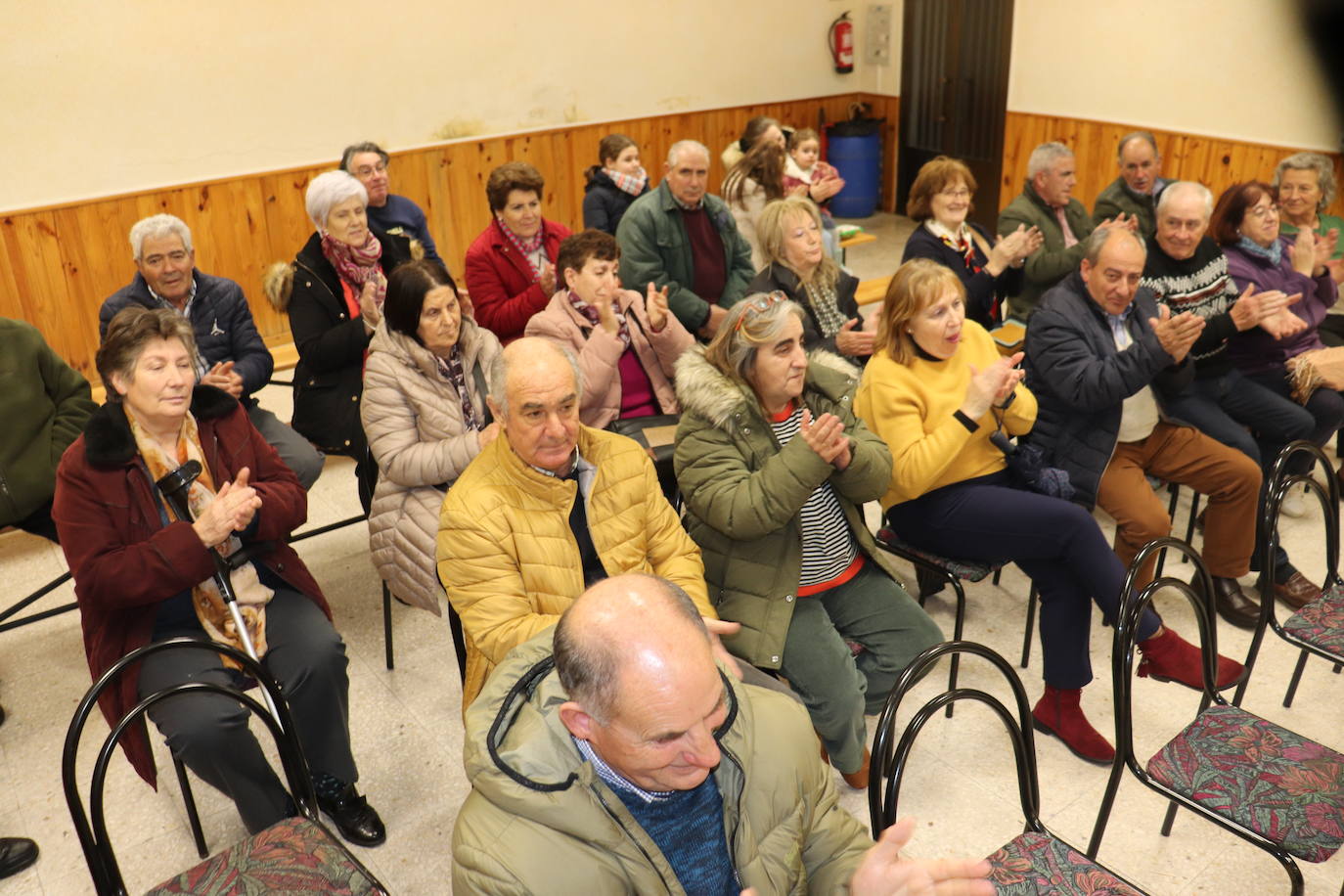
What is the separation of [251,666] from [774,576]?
120 cm

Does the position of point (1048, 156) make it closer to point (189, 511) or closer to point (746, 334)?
point (746, 334)

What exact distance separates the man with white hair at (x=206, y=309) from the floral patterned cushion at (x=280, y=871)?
5.85 ft

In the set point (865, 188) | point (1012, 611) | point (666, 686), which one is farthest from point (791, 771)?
point (865, 188)

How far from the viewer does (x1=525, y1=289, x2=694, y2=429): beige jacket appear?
3.33m

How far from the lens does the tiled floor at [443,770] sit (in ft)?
8.12

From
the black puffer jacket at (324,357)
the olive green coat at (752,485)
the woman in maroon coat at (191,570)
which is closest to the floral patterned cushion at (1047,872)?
the olive green coat at (752,485)

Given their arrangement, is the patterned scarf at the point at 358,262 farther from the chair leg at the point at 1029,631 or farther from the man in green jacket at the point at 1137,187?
the man in green jacket at the point at 1137,187

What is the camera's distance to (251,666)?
1.97m

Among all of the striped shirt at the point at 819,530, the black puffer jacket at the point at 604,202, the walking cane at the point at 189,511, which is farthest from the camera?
the black puffer jacket at the point at 604,202

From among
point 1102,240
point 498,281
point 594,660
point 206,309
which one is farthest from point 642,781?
point 498,281

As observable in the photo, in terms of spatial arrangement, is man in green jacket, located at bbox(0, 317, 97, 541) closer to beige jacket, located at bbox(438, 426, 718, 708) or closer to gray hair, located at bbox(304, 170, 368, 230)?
gray hair, located at bbox(304, 170, 368, 230)

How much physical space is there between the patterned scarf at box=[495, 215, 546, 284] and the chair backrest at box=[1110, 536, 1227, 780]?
2.68 metres

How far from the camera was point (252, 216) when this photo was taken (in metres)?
5.95

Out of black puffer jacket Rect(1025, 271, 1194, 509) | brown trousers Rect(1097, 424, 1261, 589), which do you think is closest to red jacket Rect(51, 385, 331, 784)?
black puffer jacket Rect(1025, 271, 1194, 509)
